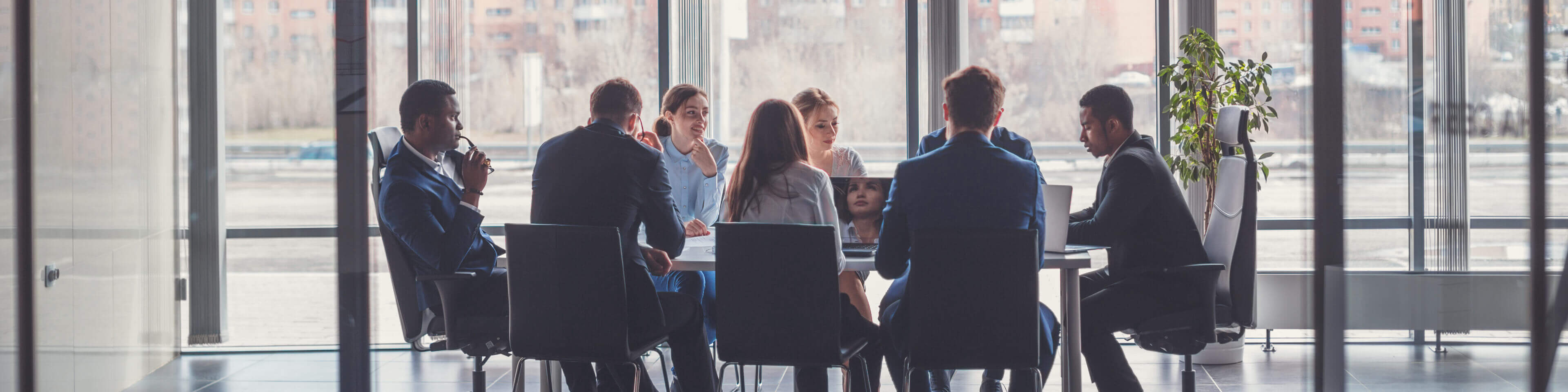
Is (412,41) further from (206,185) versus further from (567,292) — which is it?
(567,292)

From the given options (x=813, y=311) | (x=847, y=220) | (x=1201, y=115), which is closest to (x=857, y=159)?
(x=847, y=220)

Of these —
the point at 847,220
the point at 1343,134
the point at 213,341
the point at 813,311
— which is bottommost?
the point at 213,341

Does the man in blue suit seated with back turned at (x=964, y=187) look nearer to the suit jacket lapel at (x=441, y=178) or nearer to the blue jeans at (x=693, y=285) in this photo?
the blue jeans at (x=693, y=285)

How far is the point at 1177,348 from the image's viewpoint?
317cm

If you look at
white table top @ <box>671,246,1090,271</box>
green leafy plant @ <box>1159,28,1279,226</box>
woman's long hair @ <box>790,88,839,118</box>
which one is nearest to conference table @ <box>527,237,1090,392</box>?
white table top @ <box>671,246,1090,271</box>

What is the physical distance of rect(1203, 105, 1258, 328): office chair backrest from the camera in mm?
3273

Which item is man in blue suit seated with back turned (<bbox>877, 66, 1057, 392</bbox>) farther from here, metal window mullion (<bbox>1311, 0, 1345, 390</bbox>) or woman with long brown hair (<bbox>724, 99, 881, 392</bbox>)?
metal window mullion (<bbox>1311, 0, 1345, 390</bbox>)

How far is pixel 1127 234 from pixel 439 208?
6.96ft

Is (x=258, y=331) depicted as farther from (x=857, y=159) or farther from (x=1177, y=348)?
(x=1177, y=348)

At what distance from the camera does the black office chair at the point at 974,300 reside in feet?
8.47

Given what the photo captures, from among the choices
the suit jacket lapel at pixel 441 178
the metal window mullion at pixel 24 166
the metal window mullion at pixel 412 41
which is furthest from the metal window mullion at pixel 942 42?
the metal window mullion at pixel 24 166

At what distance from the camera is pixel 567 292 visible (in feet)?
9.11

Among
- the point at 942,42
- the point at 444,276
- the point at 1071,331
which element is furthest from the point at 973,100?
the point at 942,42

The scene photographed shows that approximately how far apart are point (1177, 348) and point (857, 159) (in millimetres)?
1841
